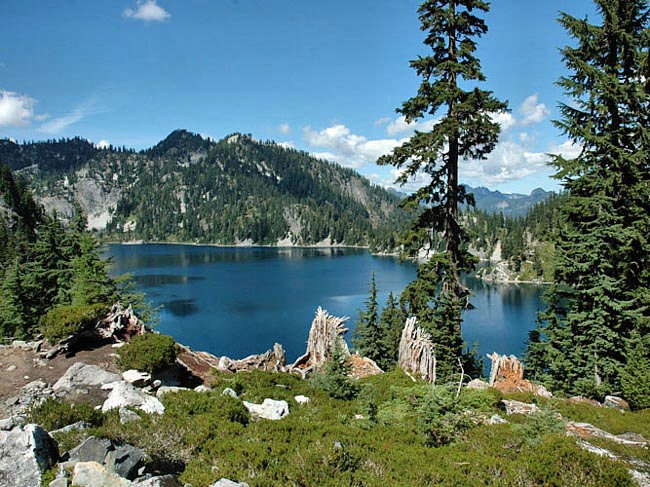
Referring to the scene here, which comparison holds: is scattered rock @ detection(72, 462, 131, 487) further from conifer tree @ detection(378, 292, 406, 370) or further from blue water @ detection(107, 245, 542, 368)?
conifer tree @ detection(378, 292, 406, 370)

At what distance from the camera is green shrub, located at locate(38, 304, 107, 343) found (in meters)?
12.9

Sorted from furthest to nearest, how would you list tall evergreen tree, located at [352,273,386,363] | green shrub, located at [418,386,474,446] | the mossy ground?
tall evergreen tree, located at [352,273,386,363], green shrub, located at [418,386,474,446], the mossy ground

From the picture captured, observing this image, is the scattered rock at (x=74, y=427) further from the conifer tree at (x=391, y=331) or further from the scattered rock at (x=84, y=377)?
the conifer tree at (x=391, y=331)

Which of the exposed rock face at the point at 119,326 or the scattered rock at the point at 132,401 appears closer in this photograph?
the scattered rock at the point at 132,401

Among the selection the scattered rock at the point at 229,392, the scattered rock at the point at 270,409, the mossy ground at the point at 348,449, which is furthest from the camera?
the scattered rock at the point at 229,392

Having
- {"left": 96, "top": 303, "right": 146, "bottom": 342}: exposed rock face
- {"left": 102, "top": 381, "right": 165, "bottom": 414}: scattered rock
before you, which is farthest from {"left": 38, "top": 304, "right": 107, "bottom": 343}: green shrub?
{"left": 102, "top": 381, "right": 165, "bottom": 414}: scattered rock

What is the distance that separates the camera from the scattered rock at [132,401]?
8203mm

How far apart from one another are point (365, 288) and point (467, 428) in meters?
81.4

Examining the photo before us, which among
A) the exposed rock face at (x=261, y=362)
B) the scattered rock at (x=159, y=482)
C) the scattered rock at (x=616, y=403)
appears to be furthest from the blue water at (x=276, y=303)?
the scattered rock at (x=159, y=482)

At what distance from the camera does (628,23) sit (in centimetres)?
1502

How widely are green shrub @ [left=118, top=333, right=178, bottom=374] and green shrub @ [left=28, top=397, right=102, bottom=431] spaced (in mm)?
4100

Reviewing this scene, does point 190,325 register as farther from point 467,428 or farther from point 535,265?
point 535,265

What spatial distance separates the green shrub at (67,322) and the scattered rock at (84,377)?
2.57m

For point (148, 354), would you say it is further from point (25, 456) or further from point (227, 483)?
point (227, 483)
